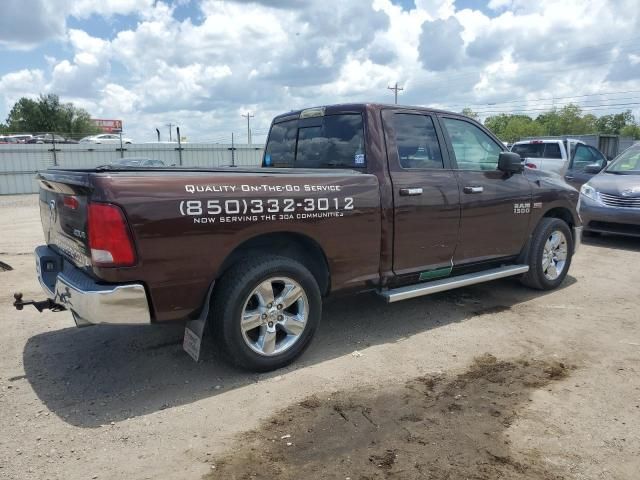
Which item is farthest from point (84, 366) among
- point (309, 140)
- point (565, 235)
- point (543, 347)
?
point (565, 235)

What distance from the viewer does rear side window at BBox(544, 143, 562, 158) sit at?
509 inches

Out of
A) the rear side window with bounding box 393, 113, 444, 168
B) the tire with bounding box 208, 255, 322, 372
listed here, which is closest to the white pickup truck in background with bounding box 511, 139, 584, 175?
the rear side window with bounding box 393, 113, 444, 168

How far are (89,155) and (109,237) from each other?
75.6 feet

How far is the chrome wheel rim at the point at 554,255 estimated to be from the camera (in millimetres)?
5938

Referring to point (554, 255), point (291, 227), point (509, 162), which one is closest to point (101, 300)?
point (291, 227)

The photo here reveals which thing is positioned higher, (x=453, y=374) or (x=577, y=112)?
(x=577, y=112)

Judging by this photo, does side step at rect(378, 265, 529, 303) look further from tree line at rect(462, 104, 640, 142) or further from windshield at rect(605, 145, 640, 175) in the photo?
tree line at rect(462, 104, 640, 142)

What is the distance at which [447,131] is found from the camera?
195 inches

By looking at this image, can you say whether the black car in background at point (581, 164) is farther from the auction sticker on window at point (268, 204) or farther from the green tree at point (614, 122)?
the green tree at point (614, 122)

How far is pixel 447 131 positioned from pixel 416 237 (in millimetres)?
1171

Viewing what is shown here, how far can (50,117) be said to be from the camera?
58469 millimetres

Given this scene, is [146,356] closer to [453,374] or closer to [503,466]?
[453,374]

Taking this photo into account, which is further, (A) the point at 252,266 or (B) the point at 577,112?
(B) the point at 577,112

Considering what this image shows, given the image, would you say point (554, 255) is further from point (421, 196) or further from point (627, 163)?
point (627, 163)
